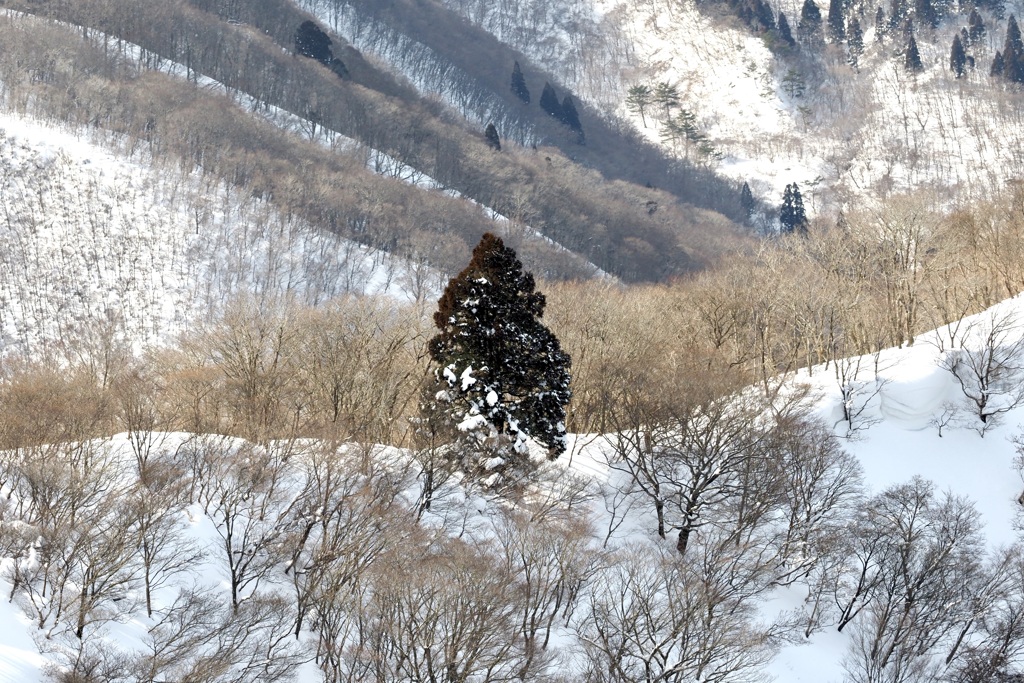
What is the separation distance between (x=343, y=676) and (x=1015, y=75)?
191606mm

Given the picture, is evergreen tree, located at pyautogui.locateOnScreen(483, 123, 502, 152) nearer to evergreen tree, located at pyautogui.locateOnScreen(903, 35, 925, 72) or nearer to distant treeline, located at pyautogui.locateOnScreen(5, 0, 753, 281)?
distant treeline, located at pyautogui.locateOnScreen(5, 0, 753, 281)

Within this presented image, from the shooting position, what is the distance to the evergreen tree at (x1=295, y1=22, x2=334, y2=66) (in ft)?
481

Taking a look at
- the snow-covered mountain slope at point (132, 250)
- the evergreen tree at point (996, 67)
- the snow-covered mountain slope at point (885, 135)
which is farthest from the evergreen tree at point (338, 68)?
the evergreen tree at point (996, 67)

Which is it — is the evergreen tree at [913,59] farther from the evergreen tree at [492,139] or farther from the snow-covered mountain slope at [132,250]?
the snow-covered mountain slope at [132,250]

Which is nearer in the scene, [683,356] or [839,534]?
[839,534]

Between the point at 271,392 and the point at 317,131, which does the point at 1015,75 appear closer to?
the point at 317,131

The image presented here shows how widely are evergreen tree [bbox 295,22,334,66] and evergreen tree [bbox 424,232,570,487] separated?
125m

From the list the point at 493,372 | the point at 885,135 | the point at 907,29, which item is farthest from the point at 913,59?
the point at 493,372

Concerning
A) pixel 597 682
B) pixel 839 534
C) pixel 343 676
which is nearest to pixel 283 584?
pixel 343 676

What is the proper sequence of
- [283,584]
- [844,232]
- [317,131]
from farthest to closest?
[317,131] → [844,232] → [283,584]

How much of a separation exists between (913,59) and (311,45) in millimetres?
126454

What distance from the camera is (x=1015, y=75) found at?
17350cm

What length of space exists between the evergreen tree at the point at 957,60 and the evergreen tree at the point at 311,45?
4964 inches

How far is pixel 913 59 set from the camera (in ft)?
613
